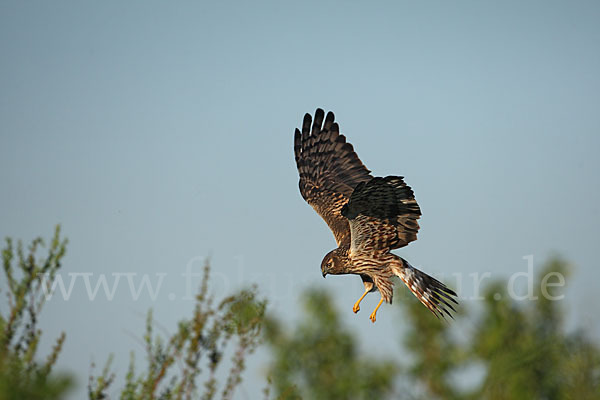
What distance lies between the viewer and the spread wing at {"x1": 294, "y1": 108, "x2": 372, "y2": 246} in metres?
9.45

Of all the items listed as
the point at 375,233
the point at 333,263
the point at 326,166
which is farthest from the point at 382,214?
the point at 326,166

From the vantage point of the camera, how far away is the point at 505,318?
25.9m

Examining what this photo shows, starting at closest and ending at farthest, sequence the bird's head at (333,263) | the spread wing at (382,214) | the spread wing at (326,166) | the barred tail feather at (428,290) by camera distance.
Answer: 1. the spread wing at (382,214)
2. the barred tail feather at (428,290)
3. the bird's head at (333,263)
4. the spread wing at (326,166)

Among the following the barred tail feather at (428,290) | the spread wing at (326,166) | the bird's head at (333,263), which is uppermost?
the spread wing at (326,166)

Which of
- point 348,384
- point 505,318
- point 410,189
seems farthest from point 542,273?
point 410,189

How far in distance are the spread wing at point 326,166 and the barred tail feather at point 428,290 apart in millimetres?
1464

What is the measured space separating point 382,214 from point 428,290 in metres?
1.05

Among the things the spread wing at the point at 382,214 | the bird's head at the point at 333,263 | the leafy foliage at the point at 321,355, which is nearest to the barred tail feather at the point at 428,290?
the spread wing at the point at 382,214

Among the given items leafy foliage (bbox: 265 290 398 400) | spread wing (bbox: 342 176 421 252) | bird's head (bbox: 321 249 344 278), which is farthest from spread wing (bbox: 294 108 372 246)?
leafy foliage (bbox: 265 290 398 400)

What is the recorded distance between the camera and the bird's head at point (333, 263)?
8.12m

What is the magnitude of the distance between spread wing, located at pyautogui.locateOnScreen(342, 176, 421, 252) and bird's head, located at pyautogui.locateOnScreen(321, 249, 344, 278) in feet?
0.68

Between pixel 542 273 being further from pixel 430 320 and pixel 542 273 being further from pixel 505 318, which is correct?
pixel 430 320

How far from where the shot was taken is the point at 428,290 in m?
7.91

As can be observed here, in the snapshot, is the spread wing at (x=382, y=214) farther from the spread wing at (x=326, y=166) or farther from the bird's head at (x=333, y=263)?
the spread wing at (x=326, y=166)
